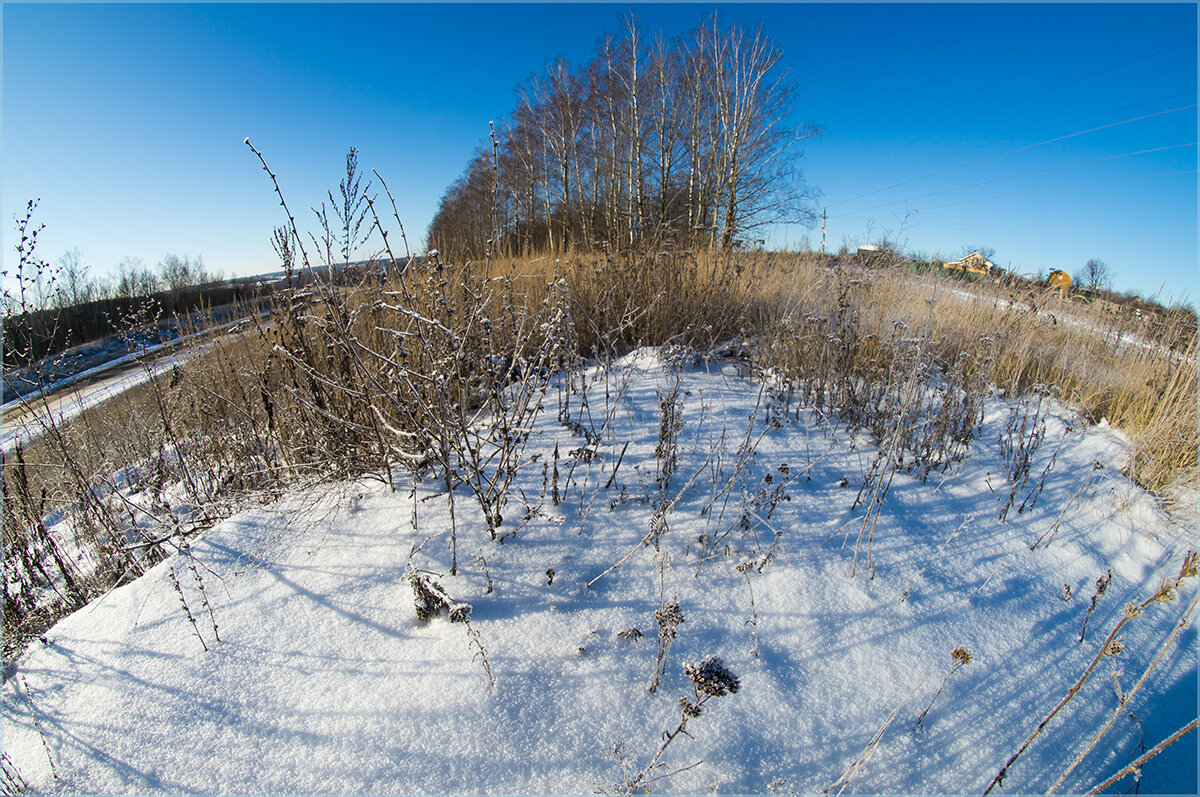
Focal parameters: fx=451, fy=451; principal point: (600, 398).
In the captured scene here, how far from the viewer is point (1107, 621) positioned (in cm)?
167

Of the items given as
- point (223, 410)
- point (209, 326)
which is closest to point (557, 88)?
point (209, 326)

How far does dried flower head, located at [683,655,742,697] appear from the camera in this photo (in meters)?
1.00

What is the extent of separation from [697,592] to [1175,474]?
2895 mm

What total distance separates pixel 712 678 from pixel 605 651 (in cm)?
39

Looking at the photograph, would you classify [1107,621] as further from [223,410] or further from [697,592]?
[223,410]

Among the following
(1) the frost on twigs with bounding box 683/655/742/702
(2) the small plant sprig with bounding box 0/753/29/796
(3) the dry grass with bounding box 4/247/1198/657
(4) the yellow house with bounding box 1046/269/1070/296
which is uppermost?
(4) the yellow house with bounding box 1046/269/1070/296

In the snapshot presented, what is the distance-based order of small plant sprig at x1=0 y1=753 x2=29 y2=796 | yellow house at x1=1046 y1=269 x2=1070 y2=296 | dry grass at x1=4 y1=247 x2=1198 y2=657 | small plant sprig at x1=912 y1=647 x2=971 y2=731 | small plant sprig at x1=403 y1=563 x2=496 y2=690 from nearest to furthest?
small plant sprig at x1=0 y1=753 x2=29 y2=796
small plant sprig at x1=912 y1=647 x2=971 y2=731
small plant sprig at x1=403 y1=563 x2=496 y2=690
dry grass at x1=4 y1=247 x2=1198 y2=657
yellow house at x1=1046 y1=269 x2=1070 y2=296

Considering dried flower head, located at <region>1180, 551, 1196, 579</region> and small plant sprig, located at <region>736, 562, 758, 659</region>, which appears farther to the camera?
small plant sprig, located at <region>736, 562, 758, 659</region>

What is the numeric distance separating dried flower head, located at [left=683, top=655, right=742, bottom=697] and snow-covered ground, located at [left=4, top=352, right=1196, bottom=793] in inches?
A: 8.3

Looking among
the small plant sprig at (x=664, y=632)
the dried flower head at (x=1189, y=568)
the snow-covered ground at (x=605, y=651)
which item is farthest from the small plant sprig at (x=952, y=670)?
the small plant sprig at (x=664, y=632)

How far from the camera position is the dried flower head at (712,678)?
1004 mm

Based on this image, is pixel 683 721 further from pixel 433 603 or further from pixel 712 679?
pixel 433 603

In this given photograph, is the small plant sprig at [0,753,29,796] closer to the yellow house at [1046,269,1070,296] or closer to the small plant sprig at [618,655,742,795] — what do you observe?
the small plant sprig at [618,655,742,795]

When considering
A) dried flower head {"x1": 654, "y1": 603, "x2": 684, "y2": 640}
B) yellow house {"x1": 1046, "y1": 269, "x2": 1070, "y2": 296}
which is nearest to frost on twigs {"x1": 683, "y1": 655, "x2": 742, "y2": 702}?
dried flower head {"x1": 654, "y1": 603, "x2": 684, "y2": 640}
